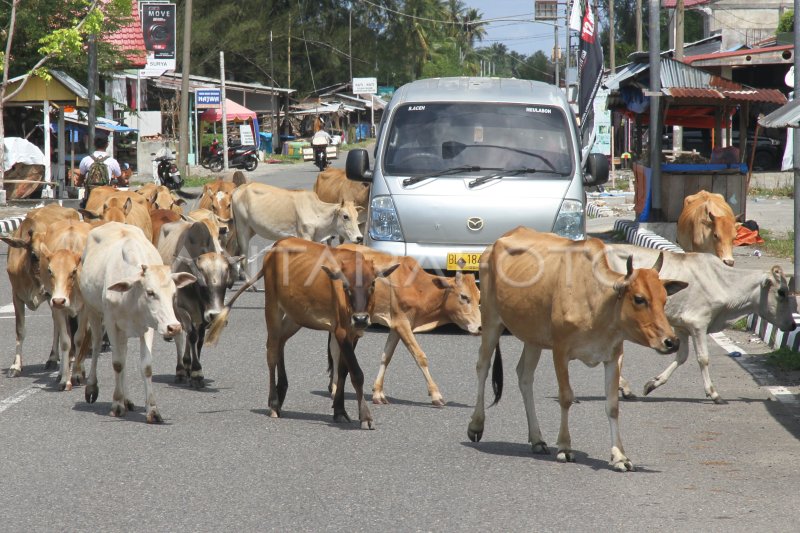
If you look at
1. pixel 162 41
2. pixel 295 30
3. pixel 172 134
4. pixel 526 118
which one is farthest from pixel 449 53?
pixel 526 118

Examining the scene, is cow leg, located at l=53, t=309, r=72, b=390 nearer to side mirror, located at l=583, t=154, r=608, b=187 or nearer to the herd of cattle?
the herd of cattle

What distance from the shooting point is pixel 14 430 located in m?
8.24

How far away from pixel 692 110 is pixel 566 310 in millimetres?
16479

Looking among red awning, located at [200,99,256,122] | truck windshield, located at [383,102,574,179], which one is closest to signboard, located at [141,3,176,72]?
red awning, located at [200,99,256,122]

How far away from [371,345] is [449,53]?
112024 mm

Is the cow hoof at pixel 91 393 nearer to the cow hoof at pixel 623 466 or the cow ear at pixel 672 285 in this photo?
the cow hoof at pixel 623 466

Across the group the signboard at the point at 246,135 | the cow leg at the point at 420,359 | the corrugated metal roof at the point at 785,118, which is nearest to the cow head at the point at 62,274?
the cow leg at the point at 420,359

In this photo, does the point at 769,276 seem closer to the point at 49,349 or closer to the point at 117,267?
the point at 117,267

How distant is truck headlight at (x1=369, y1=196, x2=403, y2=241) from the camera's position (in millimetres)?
12633

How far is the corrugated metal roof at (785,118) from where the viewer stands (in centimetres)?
962

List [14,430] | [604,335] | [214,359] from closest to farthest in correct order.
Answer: [604,335]
[14,430]
[214,359]

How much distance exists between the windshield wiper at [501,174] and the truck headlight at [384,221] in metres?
0.87

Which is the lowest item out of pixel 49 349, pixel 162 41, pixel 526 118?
pixel 49 349

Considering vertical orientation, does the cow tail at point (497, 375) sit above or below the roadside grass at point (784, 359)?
above
